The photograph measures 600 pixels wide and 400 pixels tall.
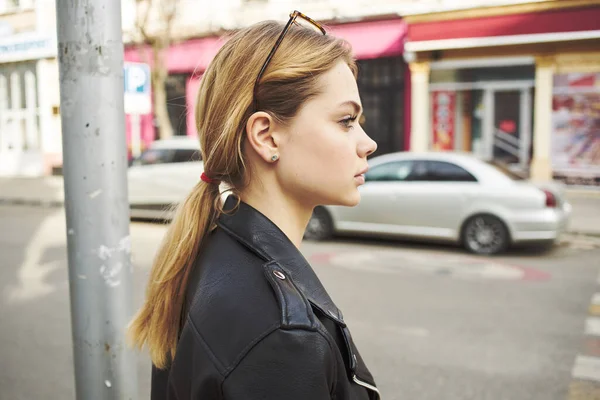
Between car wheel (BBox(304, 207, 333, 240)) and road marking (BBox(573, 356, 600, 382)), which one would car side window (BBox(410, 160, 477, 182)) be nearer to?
car wheel (BBox(304, 207, 333, 240))

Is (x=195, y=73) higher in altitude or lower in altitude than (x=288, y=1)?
lower

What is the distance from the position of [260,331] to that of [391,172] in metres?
9.38

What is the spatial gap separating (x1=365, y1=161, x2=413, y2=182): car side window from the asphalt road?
1081 millimetres

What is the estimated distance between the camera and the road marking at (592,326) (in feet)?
18.6

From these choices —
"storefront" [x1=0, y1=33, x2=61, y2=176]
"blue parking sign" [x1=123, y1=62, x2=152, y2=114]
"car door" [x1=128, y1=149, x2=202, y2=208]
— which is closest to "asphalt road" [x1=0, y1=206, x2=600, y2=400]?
"car door" [x1=128, y1=149, x2=202, y2=208]

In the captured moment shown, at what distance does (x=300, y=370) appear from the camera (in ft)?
3.68

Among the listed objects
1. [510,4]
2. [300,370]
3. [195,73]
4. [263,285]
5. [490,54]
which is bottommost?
[300,370]

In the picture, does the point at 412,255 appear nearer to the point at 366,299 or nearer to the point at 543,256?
the point at 543,256

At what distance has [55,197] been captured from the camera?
17016mm

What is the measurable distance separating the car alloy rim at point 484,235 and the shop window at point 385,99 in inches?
350

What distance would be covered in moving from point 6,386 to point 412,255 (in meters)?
6.11

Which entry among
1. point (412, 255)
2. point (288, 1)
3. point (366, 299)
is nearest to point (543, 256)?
point (412, 255)

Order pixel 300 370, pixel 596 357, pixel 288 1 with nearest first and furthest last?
pixel 300 370 → pixel 596 357 → pixel 288 1

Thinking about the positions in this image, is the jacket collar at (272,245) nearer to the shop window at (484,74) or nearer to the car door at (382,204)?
the car door at (382,204)
